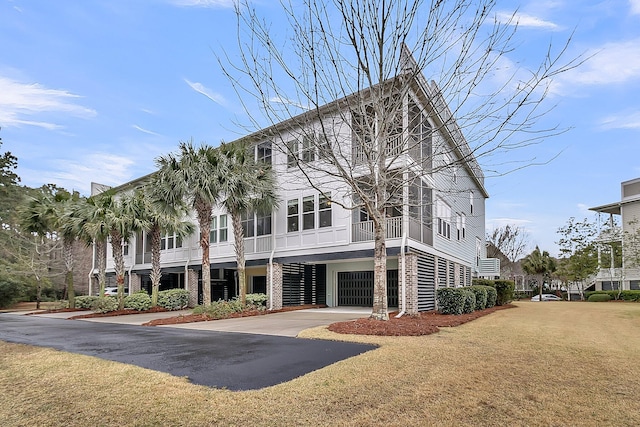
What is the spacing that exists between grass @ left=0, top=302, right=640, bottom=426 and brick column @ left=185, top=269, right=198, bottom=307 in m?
15.5

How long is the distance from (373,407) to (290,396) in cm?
104

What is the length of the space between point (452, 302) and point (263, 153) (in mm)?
11309

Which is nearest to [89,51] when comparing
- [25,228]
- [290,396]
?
[290,396]

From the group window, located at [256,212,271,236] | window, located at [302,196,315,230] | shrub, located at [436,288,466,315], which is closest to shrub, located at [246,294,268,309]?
window, located at [256,212,271,236]

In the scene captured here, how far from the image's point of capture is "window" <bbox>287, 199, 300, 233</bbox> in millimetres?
19828

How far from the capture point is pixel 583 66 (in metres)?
9.22

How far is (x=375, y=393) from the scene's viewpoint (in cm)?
544

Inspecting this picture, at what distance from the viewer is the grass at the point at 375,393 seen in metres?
4.65

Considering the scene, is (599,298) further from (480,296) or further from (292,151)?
(292,151)

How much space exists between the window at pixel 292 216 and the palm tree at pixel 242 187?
744 mm

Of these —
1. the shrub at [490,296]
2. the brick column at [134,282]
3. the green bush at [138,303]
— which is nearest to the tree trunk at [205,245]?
the green bush at [138,303]

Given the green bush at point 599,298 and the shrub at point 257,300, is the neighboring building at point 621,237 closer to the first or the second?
the green bush at point 599,298

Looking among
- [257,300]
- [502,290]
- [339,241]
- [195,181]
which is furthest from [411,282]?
[502,290]

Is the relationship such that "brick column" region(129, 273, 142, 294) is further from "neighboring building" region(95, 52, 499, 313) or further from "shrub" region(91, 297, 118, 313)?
"shrub" region(91, 297, 118, 313)
